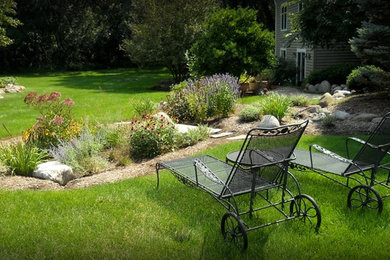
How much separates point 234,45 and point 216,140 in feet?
27.6

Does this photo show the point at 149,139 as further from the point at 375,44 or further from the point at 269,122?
the point at 375,44

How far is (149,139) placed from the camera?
25.5 ft

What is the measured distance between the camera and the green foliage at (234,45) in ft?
53.9

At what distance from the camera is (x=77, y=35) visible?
35156mm

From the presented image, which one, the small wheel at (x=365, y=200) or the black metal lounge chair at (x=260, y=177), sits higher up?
the black metal lounge chair at (x=260, y=177)

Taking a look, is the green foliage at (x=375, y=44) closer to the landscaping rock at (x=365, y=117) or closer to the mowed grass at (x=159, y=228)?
Answer: the landscaping rock at (x=365, y=117)

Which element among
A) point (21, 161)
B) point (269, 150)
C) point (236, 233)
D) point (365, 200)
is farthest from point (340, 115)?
point (21, 161)

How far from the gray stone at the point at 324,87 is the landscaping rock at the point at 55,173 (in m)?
12.6

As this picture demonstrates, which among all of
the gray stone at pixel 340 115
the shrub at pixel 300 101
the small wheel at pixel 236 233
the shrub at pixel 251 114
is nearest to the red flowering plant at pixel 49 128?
the shrub at pixel 251 114

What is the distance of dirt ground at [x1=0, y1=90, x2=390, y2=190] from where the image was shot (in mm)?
6297

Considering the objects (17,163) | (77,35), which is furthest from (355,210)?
(77,35)

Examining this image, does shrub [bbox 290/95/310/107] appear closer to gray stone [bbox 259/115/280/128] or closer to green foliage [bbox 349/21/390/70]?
green foliage [bbox 349/21/390/70]

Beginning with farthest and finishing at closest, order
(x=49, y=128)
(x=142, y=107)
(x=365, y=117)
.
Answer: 1. (x=142, y=107)
2. (x=365, y=117)
3. (x=49, y=128)

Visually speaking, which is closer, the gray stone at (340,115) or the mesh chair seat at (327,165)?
the mesh chair seat at (327,165)
